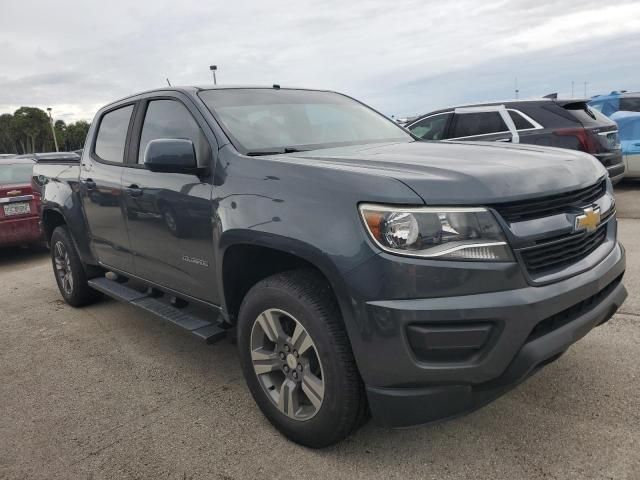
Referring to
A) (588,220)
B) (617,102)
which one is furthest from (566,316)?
(617,102)

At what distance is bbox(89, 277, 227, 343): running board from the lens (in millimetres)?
3080

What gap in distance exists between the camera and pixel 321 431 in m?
2.43

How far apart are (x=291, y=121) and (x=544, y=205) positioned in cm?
172

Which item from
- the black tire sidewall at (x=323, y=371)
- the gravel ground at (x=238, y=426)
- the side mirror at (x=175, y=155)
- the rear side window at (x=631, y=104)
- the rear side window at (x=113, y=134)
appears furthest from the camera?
the rear side window at (x=631, y=104)

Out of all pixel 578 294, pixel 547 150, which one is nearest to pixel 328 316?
pixel 578 294

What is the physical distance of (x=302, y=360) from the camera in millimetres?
2479

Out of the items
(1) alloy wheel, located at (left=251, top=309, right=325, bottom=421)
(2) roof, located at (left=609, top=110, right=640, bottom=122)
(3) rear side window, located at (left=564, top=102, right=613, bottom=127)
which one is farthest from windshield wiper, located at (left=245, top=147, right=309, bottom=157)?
(2) roof, located at (left=609, top=110, right=640, bottom=122)

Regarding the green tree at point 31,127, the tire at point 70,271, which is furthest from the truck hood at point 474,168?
the green tree at point 31,127

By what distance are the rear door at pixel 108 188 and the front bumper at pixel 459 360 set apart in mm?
2426

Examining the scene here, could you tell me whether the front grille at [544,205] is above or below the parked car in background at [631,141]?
above

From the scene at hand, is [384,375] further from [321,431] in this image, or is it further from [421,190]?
[421,190]

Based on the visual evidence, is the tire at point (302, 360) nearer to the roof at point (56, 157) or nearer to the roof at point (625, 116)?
the roof at point (56, 157)

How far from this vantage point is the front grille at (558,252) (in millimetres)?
2135

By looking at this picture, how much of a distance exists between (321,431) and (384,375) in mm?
514
